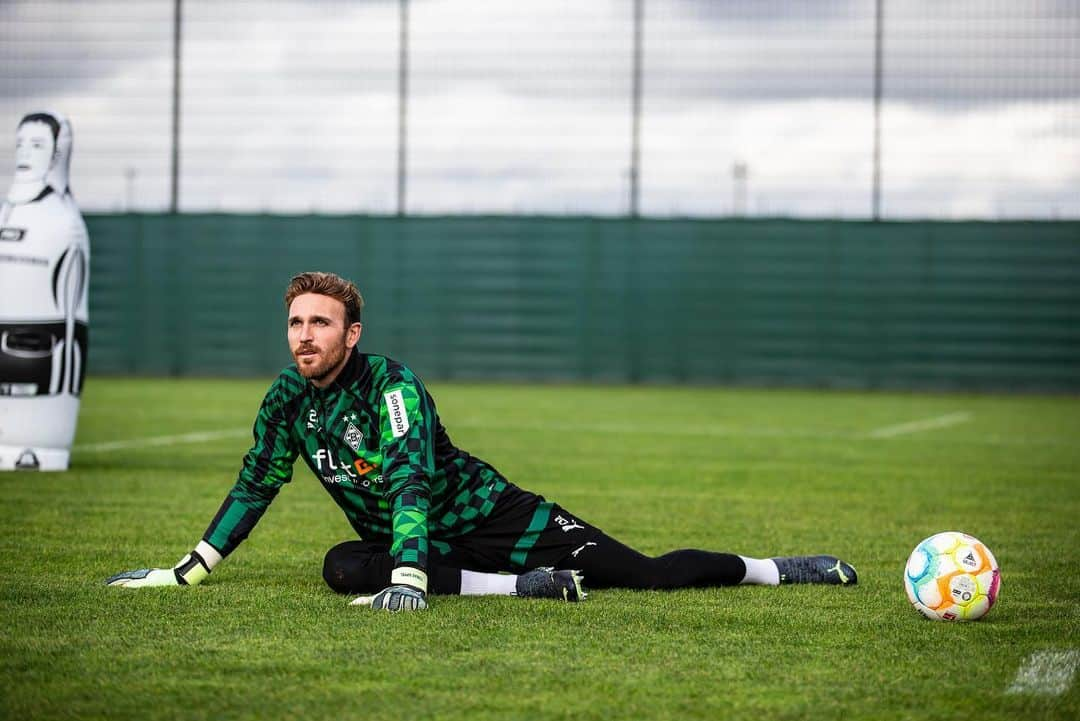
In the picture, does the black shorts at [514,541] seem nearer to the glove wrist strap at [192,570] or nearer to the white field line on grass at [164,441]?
the glove wrist strap at [192,570]

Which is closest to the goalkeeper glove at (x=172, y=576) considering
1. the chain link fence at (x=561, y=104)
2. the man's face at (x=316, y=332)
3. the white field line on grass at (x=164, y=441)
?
the man's face at (x=316, y=332)

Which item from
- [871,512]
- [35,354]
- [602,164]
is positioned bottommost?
[871,512]

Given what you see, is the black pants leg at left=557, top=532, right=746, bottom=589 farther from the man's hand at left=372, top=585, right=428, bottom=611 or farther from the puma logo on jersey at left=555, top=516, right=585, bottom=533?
the man's hand at left=372, top=585, right=428, bottom=611

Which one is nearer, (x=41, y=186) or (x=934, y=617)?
(x=934, y=617)

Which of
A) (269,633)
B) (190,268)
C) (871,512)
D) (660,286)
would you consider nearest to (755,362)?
(660,286)

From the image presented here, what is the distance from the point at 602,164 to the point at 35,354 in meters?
17.4

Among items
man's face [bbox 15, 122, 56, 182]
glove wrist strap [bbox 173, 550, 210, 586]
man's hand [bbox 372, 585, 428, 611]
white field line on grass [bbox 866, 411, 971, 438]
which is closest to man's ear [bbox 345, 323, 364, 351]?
man's hand [bbox 372, 585, 428, 611]

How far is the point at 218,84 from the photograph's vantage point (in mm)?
26375

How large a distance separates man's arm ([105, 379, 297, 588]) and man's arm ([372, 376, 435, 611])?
1.60 ft

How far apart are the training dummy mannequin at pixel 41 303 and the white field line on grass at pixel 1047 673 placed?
279 inches

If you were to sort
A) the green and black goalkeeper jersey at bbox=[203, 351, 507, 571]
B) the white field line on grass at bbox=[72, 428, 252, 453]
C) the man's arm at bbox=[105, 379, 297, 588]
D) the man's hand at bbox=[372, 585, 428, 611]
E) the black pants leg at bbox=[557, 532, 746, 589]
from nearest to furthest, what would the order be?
the man's hand at bbox=[372, 585, 428, 611]
the green and black goalkeeper jersey at bbox=[203, 351, 507, 571]
the man's arm at bbox=[105, 379, 297, 588]
the black pants leg at bbox=[557, 532, 746, 589]
the white field line on grass at bbox=[72, 428, 252, 453]

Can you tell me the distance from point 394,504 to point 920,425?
41.5 feet

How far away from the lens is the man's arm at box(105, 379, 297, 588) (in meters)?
5.09

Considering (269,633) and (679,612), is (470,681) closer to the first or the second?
(269,633)
